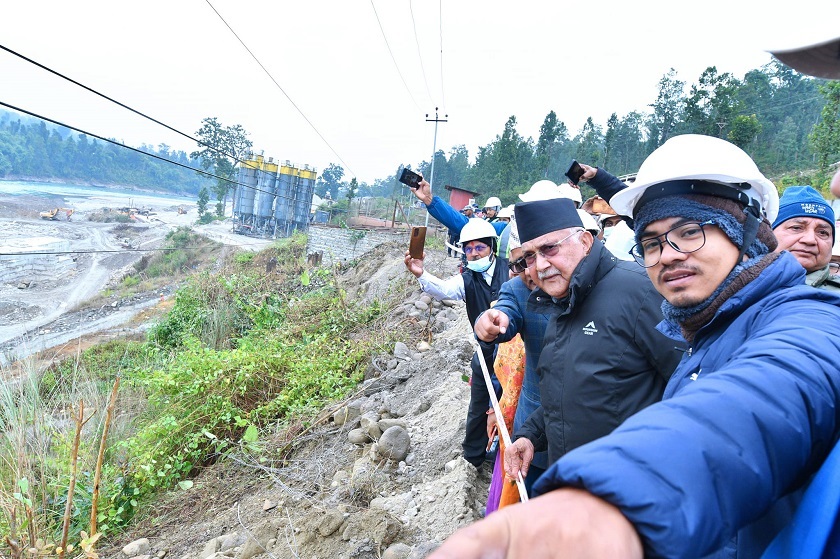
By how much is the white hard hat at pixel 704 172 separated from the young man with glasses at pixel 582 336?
70cm

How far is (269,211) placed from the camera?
29.9m

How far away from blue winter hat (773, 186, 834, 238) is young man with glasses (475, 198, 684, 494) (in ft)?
3.00

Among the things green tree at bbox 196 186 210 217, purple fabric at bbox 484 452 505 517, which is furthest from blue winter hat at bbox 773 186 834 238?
green tree at bbox 196 186 210 217

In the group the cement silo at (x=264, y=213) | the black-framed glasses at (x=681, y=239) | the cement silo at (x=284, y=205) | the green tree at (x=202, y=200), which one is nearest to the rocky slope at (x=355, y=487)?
the black-framed glasses at (x=681, y=239)

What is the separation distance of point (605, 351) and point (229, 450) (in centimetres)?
535

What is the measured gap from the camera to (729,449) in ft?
2.01

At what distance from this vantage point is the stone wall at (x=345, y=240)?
67.6 feet

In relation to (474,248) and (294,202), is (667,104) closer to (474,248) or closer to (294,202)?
(294,202)

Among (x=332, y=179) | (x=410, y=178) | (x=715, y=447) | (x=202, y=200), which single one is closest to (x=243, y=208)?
(x=202, y=200)

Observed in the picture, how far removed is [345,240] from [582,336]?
19.8 m

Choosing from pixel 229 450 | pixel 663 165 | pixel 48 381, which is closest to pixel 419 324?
pixel 229 450

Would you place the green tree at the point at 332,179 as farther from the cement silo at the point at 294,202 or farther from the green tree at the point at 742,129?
the green tree at the point at 742,129

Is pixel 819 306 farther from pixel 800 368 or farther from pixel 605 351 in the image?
pixel 605 351

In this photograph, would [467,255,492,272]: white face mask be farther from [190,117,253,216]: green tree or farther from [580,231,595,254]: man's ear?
[190,117,253,216]: green tree
